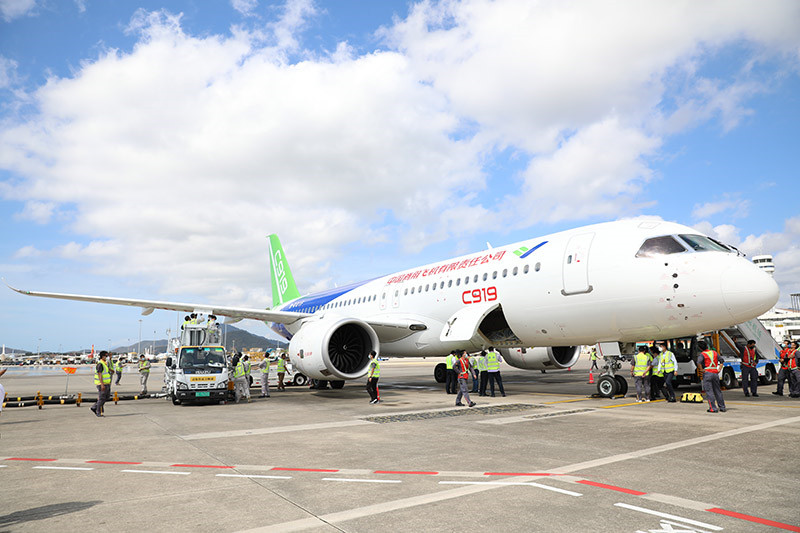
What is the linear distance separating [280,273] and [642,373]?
77.1 ft

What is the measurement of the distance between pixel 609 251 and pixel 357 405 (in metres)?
7.82

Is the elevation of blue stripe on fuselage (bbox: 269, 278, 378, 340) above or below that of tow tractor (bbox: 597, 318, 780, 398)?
above

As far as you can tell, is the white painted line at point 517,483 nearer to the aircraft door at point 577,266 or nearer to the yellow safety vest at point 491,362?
the aircraft door at point 577,266

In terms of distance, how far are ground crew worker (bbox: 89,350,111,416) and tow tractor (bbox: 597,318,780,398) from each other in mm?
13054

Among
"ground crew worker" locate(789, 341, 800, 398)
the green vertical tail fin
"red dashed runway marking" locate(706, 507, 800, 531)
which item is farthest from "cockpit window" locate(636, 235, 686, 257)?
the green vertical tail fin

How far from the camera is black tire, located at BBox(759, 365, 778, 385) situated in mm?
18938

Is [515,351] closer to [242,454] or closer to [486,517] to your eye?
[242,454]

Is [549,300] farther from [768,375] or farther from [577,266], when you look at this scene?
[768,375]

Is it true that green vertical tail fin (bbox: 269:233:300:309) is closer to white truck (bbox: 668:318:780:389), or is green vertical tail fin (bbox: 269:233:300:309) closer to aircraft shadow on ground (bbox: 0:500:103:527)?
white truck (bbox: 668:318:780:389)

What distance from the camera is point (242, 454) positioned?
7723 millimetres

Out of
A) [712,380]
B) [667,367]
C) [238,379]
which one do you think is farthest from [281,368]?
[712,380]

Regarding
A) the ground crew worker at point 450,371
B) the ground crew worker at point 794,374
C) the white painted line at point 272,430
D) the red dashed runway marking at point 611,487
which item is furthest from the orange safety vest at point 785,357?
the red dashed runway marking at point 611,487

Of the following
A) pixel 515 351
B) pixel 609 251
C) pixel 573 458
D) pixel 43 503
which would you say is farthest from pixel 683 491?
pixel 515 351

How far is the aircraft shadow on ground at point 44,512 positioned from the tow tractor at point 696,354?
1215 centimetres
